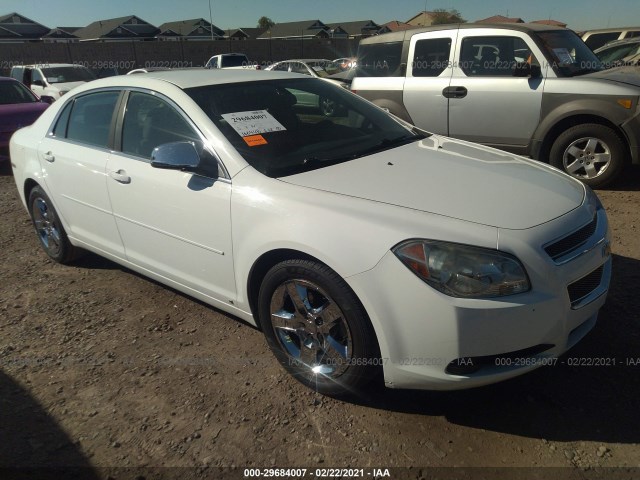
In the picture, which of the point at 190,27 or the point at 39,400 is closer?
the point at 39,400

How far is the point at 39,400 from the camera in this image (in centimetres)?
265

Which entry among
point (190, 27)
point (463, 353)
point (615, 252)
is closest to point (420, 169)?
point (463, 353)

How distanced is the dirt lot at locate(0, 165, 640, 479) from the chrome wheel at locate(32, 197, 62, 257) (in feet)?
3.31

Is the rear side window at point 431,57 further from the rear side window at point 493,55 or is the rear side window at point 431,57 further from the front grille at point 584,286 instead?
the front grille at point 584,286

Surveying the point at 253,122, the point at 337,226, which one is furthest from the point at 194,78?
the point at 337,226

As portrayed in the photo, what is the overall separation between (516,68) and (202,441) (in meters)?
5.35

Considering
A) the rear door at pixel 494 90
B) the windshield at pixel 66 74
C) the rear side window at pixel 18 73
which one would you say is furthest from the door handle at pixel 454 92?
the rear side window at pixel 18 73

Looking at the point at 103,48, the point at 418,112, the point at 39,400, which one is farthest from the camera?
the point at 103,48

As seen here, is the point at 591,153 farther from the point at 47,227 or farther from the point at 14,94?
the point at 14,94

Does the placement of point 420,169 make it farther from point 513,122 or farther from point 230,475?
point 513,122

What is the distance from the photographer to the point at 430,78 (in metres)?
6.40

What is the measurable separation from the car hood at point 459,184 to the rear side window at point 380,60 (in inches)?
163

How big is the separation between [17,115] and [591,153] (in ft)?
29.4

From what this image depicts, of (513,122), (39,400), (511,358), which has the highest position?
(513,122)
